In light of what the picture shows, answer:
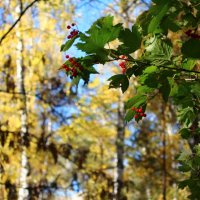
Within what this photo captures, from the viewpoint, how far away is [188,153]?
204 cm

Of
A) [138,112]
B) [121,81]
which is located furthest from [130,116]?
[121,81]

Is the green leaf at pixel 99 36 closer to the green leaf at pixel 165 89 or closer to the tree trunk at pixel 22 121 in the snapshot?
the green leaf at pixel 165 89

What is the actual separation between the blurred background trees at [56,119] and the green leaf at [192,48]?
11.6 ft

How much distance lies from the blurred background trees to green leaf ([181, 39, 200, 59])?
353 centimetres

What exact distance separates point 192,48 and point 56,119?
23.9 ft

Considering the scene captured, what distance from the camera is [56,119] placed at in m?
8.41

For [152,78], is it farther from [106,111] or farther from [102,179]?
[106,111]

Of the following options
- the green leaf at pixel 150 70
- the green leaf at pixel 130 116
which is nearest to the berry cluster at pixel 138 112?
the green leaf at pixel 130 116

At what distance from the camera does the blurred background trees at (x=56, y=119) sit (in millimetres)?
6129

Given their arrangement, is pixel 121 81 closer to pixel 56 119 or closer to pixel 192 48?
pixel 192 48

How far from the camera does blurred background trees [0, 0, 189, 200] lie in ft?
20.1

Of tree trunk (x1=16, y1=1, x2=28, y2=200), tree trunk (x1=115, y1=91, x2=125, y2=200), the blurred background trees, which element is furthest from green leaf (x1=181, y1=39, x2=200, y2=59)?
tree trunk (x1=115, y1=91, x2=125, y2=200)

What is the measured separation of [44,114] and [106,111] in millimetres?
2309

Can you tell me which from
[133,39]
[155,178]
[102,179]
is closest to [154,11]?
[133,39]
